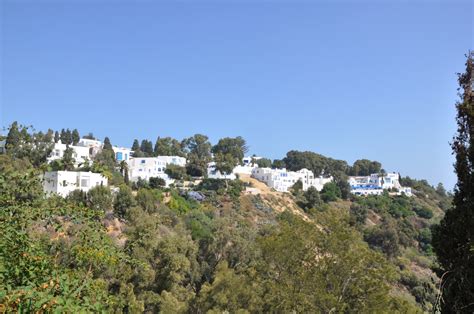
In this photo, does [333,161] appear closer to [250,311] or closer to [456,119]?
[250,311]

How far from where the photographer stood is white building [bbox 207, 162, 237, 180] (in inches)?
2378

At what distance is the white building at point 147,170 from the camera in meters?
55.8

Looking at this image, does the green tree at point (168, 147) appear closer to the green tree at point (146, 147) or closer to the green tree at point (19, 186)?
the green tree at point (146, 147)

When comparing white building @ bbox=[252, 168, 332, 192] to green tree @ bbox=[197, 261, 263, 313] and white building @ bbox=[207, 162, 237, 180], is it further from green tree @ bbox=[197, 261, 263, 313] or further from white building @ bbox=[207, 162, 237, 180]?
green tree @ bbox=[197, 261, 263, 313]

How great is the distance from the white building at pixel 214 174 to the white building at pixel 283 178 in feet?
19.4

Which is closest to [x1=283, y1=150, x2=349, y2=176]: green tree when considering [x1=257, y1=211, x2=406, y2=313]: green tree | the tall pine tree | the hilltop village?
the hilltop village

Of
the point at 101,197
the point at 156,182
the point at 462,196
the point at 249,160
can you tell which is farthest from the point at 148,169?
the point at 462,196

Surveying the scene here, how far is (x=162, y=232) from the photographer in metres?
29.8

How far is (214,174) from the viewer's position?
6100 cm

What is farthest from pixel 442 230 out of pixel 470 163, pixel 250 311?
pixel 250 311

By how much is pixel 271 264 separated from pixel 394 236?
105 feet

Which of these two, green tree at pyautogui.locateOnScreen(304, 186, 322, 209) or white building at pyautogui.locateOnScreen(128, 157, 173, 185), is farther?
green tree at pyautogui.locateOnScreen(304, 186, 322, 209)

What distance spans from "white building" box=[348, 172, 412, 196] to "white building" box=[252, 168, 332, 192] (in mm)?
6551

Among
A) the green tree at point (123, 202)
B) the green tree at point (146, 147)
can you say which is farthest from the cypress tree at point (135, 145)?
the green tree at point (123, 202)
